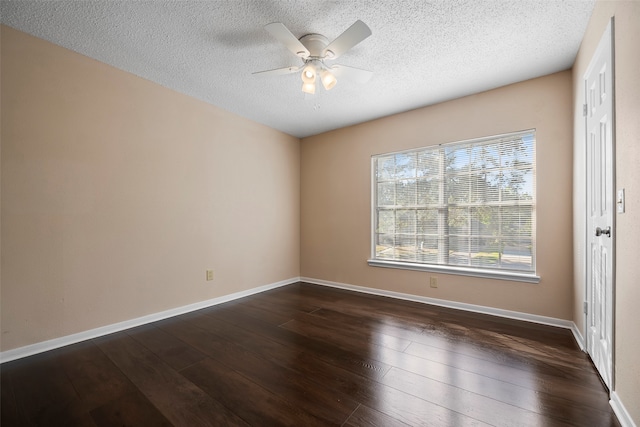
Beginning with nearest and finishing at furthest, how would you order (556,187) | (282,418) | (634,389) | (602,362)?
(634,389) → (282,418) → (602,362) → (556,187)

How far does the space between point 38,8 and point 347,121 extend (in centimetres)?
319

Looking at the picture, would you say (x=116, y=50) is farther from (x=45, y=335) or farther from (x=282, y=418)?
(x=282, y=418)

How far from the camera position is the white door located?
157 cm

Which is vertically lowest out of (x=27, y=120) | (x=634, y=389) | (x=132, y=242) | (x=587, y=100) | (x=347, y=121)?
(x=634, y=389)

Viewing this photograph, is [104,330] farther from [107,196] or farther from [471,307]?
[471,307]

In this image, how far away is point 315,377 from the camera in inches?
72.7

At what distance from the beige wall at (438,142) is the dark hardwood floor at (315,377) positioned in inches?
15.2

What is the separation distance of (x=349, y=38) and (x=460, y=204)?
2.35m

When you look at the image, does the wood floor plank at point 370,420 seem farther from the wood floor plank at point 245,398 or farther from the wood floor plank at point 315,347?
the wood floor plank at point 315,347

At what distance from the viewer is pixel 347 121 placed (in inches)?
159

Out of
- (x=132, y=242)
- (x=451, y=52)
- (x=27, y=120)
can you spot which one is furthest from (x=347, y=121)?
(x=27, y=120)

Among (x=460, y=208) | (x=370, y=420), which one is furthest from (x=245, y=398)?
(x=460, y=208)

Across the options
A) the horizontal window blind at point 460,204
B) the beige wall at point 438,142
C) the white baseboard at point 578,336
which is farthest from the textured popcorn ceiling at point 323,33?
the white baseboard at point 578,336

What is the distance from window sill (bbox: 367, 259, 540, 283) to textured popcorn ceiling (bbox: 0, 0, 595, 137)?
6.65 feet
